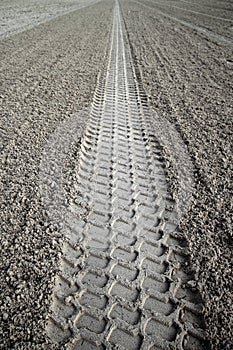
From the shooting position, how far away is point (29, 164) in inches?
161

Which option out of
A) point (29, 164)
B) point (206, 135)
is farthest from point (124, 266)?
point (206, 135)

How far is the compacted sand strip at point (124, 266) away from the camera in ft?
7.44

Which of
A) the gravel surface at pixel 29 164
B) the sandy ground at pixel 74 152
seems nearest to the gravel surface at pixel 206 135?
the sandy ground at pixel 74 152

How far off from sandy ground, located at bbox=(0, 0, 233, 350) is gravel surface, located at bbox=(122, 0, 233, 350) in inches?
0.4

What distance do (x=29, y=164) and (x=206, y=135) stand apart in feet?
9.49

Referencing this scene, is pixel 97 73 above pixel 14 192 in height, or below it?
above

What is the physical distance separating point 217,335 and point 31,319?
144cm

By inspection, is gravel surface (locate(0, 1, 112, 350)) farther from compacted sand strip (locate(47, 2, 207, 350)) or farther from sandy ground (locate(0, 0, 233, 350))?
compacted sand strip (locate(47, 2, 207, 350))

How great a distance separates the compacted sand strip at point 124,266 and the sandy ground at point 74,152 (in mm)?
149

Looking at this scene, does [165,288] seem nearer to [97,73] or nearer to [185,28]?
[97,73]

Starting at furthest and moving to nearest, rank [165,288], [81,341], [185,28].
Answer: [185,28] < [165,288] < [81,341]

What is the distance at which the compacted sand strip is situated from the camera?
2.27m

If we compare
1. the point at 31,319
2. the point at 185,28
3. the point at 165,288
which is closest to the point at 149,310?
the point at 165,288

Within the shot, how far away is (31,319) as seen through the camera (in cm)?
227
